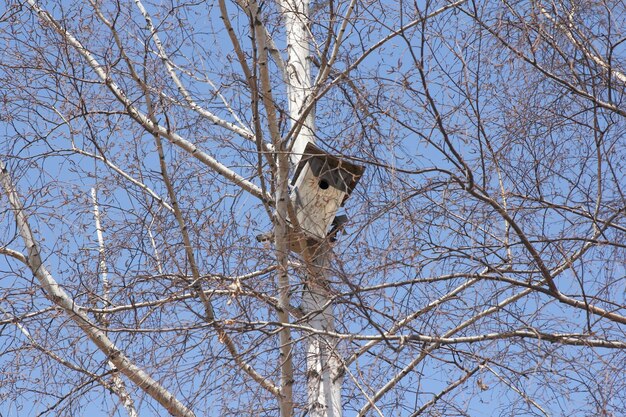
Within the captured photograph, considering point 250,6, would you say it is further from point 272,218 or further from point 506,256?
point 506,256

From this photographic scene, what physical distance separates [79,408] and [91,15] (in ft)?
6.21

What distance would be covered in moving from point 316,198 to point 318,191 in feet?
0.13

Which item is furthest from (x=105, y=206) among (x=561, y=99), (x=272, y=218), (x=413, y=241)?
(x=561, y=99)

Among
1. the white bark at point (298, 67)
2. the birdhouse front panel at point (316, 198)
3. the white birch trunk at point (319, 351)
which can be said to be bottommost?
the white birch trunk at point (319, 351)

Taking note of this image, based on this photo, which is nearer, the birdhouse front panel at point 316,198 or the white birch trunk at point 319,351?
the white birch trunk at point 319,351

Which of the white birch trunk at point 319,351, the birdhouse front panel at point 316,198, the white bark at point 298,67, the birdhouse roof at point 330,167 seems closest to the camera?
the white birch trunk at point 319,351

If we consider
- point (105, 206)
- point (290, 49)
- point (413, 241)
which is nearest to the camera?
point (413, 241)

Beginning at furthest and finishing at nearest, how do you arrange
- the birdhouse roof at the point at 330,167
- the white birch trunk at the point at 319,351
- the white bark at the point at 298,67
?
1. the white bark at the point at 298,67
2. the birdhouse roof at the point at 330,167
3. the white birch trunk at the point at 319,351

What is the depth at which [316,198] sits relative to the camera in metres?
5.11

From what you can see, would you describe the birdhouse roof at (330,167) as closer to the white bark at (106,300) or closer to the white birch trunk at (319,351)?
the white birch trunk at (319,351)

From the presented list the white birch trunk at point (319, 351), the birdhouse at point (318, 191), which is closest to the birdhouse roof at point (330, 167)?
the birdhouse at point (318, 191)

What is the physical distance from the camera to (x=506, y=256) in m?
4.14

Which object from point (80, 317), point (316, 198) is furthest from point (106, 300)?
point (316, 198)

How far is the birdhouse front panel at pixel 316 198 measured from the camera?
16.8ft
